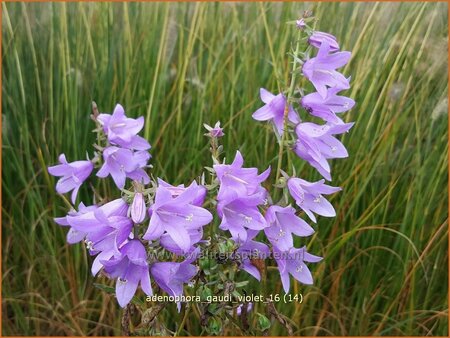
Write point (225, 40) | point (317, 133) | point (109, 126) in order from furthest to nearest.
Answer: point (225, 40) < point (109, 126) < point (317, 133)

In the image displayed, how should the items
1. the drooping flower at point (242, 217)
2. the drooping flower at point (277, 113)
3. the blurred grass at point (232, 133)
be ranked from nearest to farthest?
1. the drooping flower at point (242, 217)
2. the drooping flower at point (277, 113)
3. the blurred grass at point (232, 133)

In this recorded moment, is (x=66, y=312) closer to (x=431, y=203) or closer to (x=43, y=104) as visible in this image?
(x=43, y=104)

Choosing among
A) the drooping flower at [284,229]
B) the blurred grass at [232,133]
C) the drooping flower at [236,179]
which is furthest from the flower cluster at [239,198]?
the blurred grass at [232,133]

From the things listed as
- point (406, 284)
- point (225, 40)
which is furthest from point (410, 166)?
point (225, 40)

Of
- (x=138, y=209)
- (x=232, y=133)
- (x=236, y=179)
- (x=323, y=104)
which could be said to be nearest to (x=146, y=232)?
(x=138, y=209)

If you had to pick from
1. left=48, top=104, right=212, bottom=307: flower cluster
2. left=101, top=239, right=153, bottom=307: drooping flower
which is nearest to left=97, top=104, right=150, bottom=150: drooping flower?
left=48, top=104, right=212, bottom=307: flower cluster

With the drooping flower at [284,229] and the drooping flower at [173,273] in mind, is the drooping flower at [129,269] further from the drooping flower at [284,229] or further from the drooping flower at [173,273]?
the drooping flower at [284,229]
